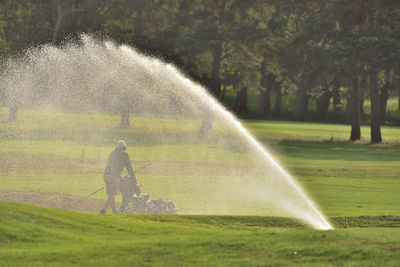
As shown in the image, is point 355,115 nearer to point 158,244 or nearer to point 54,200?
point 54,200

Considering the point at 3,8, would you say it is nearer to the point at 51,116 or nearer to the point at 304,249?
the point at 51,116

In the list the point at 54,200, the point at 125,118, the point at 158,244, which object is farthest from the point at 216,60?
the point at 158,244

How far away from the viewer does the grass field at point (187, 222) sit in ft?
40.3

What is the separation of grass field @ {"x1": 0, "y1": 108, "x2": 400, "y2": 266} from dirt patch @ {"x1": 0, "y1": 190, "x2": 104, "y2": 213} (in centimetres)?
172

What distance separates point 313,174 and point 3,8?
47.6 m

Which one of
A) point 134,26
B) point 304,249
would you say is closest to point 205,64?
point 134,26

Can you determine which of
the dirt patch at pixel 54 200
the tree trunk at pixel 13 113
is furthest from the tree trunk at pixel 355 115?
the dirt patch at pixel 54 200

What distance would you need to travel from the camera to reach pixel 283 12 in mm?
80312

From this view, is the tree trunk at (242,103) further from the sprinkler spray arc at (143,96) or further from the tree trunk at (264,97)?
the sprinkler spray arc at (143,96)

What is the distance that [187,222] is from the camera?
17641mm

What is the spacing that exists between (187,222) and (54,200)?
7014 mm

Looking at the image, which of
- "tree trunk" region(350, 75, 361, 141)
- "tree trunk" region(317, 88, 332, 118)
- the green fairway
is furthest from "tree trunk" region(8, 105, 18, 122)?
"tree trunk" region(317, 88, 332, 118)

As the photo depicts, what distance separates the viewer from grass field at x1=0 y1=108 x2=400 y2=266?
1229cm

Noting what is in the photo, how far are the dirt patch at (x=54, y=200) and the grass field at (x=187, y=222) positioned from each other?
5.65ft
